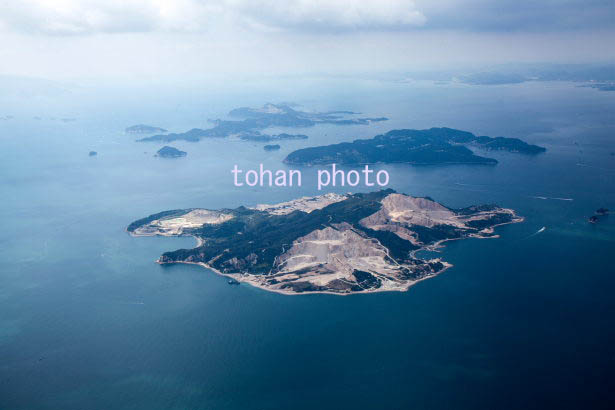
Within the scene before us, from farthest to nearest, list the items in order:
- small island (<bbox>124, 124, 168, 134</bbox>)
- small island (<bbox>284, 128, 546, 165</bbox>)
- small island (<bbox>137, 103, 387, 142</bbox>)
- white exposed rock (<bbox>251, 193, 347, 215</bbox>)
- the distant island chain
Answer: small island (<bbox>124, 124, 168, 134</bbox>) < small island (<bbox>137, 103, 387, 142</bbox>) < small island (<bbox>284, 128, 546, 165</bbox>) < the distant island chain < white exposed rock (<bbox>251, 193, 347, 215</bbox>)

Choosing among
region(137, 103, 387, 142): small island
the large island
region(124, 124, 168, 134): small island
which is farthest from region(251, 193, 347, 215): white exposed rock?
region(124, 124, 168, 134): small island

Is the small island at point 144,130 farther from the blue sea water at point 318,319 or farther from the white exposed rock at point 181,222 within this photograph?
the white exposed rock at point 181,222

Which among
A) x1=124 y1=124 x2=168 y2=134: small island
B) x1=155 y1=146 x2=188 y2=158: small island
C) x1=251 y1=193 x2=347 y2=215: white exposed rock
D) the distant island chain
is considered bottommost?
x1=251 y1=193 x2=347 y2=215: white exposed rock

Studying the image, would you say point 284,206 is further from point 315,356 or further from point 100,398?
point 100,398

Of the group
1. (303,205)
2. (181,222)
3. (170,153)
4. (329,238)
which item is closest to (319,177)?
(303,205)

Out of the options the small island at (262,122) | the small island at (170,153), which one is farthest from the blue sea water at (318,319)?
the small island at (262,122)

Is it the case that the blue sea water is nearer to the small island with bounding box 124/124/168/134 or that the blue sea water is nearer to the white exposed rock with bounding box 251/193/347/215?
the white exposed rock with bounding box 251/193/347/215
